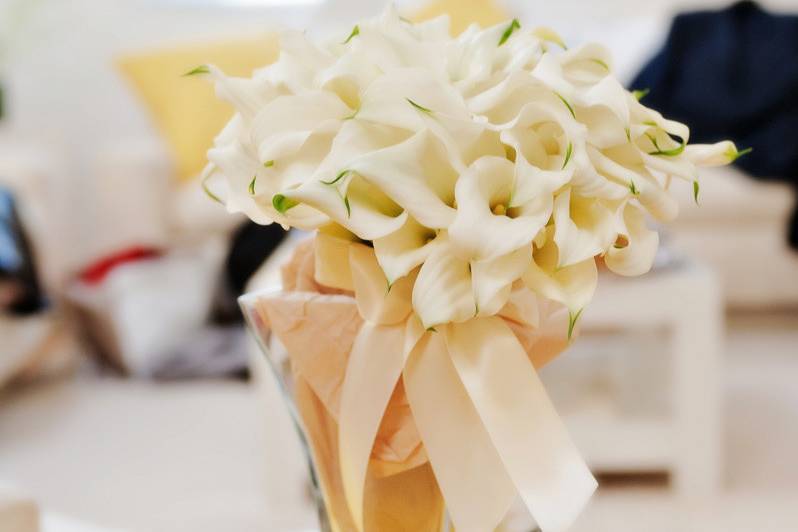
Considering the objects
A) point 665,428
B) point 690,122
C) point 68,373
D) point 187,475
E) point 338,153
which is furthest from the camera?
point 690,122

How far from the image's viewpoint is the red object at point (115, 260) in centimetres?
294

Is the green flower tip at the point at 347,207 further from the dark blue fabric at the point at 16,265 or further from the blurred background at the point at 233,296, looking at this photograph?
the dark blue fabric at the point at 16,265

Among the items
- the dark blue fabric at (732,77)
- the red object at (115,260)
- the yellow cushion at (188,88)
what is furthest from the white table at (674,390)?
the yellow cushion at (188,88)

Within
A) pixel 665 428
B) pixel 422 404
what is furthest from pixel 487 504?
pixel 665 428

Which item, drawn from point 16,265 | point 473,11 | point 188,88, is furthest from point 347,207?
point 473,11

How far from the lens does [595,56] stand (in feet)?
1.69

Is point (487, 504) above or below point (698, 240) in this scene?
above

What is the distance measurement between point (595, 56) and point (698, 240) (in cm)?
253

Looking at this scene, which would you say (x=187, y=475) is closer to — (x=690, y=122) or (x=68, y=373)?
(x=68, y=373)

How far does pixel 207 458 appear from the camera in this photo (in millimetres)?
2168

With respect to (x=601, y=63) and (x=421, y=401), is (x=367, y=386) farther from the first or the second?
(x=601, y=63)

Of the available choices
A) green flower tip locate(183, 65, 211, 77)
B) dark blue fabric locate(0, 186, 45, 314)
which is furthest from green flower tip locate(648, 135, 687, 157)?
dark blue fabric locate(0, 186, 45, 314)

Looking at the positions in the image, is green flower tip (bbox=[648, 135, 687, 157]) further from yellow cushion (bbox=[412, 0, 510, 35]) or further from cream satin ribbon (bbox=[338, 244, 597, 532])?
yellow cushion (bbox=[412, 0, 510, 35])

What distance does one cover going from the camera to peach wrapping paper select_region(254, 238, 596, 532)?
1.55ft
